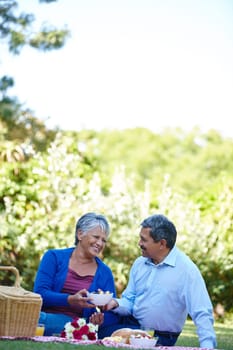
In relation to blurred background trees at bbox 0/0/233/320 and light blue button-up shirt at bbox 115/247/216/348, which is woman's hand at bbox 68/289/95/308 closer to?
light blue button-up shirt at bbox 115/247/216/348

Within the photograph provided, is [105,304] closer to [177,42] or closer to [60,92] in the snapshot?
[60,92]

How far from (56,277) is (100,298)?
21.5 inches

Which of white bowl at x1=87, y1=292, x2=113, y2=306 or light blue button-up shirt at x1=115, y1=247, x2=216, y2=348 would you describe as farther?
light blue button-up shirt at x1=115, y1=247, x2=216, y2=348

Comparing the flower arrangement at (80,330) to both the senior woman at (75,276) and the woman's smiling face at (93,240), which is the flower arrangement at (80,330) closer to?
the senior woman at (75,276)

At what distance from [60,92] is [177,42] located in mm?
12388

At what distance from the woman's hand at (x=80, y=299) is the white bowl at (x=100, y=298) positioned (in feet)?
0.10

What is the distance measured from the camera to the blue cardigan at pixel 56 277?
19.9 feet

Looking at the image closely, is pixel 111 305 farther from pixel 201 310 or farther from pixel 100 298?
pixel 201 310

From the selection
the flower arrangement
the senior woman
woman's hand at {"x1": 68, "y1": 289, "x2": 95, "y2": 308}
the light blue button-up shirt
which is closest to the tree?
the senior woman

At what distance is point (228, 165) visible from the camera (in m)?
34.5

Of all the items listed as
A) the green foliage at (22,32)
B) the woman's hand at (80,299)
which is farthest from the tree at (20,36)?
the woman's hand at (80,299)

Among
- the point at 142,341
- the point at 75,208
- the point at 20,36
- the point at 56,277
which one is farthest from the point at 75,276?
the point at 75,208

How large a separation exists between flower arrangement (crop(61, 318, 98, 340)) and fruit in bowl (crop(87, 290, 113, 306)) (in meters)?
0.24

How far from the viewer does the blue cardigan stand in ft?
19.9
